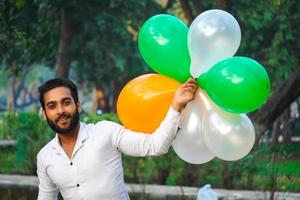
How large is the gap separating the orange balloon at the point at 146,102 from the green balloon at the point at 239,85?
221 mm

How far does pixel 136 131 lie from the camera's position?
2982mm

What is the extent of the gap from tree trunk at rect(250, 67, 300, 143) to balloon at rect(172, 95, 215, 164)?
7.00 m

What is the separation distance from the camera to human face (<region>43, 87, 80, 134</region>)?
2.87 meters

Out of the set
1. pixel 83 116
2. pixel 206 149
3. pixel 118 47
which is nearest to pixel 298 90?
pixel 83 116

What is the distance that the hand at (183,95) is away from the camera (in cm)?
277

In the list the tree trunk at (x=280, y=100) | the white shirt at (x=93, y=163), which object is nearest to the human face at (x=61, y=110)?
the white shirt at (x=93, y=163)

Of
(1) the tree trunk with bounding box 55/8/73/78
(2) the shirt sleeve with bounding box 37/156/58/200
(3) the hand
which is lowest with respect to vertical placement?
(1) the tree trunk with bounding box 55/8/73/78

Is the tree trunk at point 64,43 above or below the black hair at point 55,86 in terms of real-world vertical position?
below

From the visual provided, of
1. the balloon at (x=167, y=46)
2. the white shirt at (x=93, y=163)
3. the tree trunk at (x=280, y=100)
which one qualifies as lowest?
the tree trunk at (x=280, y=100)

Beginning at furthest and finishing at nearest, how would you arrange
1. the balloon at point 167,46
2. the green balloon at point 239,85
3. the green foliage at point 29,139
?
the green foliage at point 29,139 < the balloon at point 167,46 < the green balloon at point 239,85

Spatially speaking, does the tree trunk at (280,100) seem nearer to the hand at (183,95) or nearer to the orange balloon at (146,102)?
the orange balloon at (146,102)

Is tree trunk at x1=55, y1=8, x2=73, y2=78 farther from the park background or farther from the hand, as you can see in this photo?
the hand

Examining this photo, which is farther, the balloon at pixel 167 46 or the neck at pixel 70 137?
the balloon at pixel 167 46

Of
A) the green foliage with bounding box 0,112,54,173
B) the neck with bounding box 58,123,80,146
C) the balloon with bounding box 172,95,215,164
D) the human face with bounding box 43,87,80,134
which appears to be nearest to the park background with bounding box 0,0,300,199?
the green foliage with bounding box 0,112,54,173
